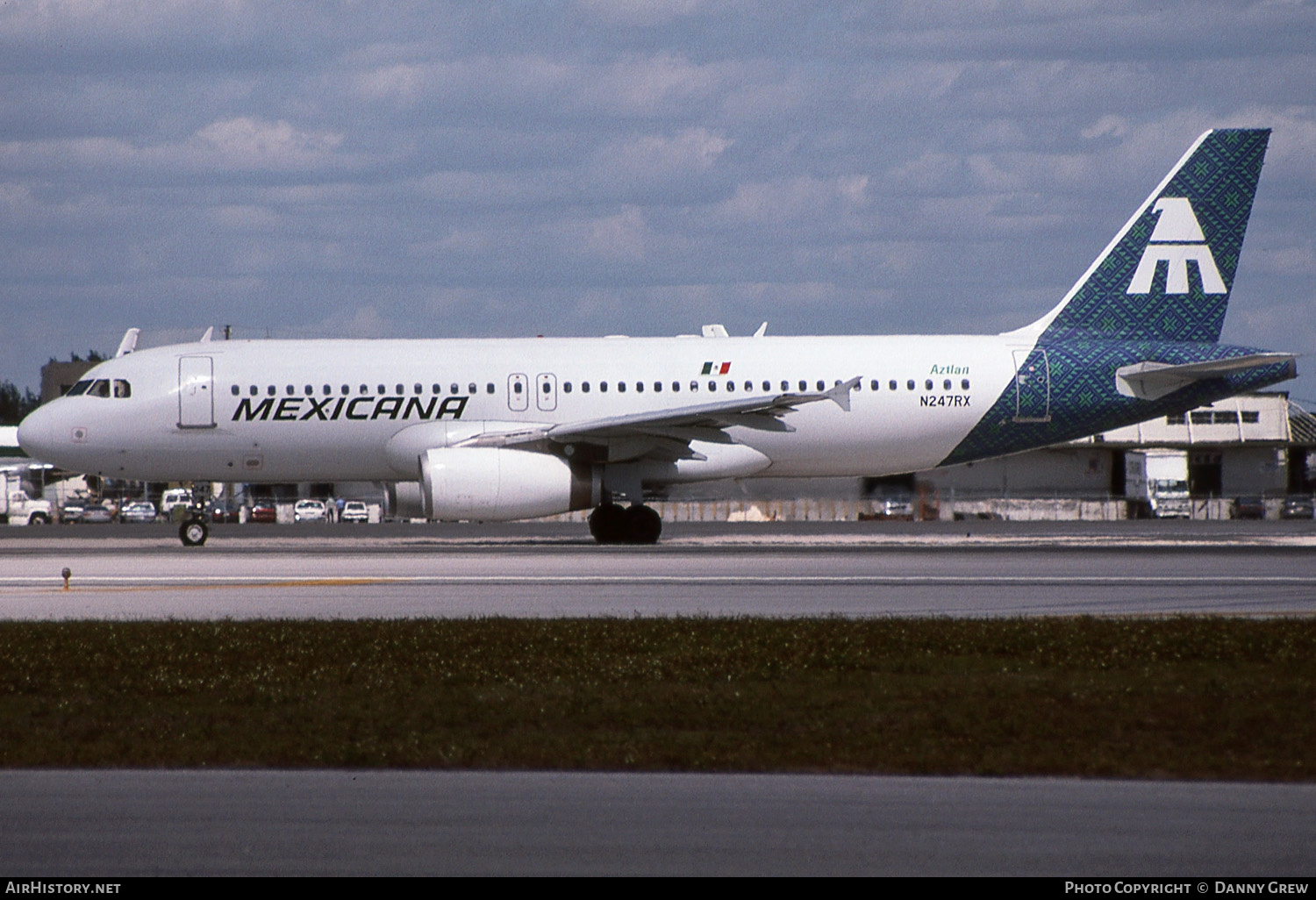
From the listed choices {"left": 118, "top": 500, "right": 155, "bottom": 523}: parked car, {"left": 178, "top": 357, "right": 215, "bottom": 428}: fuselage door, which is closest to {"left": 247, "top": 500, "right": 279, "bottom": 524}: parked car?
{"left": 118, "top": 500, "right": 155, "bottom": 523}: parked car

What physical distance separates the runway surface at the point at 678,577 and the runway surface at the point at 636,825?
8.18 m

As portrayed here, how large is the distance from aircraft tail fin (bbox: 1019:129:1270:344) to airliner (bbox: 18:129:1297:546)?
4cm

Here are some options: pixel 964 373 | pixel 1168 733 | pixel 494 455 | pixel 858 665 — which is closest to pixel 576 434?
pixel 494 455

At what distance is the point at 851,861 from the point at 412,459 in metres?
24.3

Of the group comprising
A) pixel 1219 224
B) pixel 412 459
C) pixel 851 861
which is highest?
pixel 1219 224

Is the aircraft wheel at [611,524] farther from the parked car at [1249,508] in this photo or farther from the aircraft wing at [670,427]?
the parked car at [1249,508]

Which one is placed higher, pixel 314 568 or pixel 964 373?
pixel 964 373

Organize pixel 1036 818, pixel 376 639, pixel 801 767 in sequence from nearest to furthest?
pixel 1036 818, pixel 801 767, pixel 376 639

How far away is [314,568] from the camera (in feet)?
76.8

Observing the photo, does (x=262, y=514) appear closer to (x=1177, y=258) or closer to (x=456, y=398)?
(x=456, y=398)

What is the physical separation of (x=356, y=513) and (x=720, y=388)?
3194cm

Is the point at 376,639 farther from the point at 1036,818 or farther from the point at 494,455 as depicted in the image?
the point at 494,455

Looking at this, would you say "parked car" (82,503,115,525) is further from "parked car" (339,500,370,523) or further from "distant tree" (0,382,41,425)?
"distant tree" (0,382,41,425)
